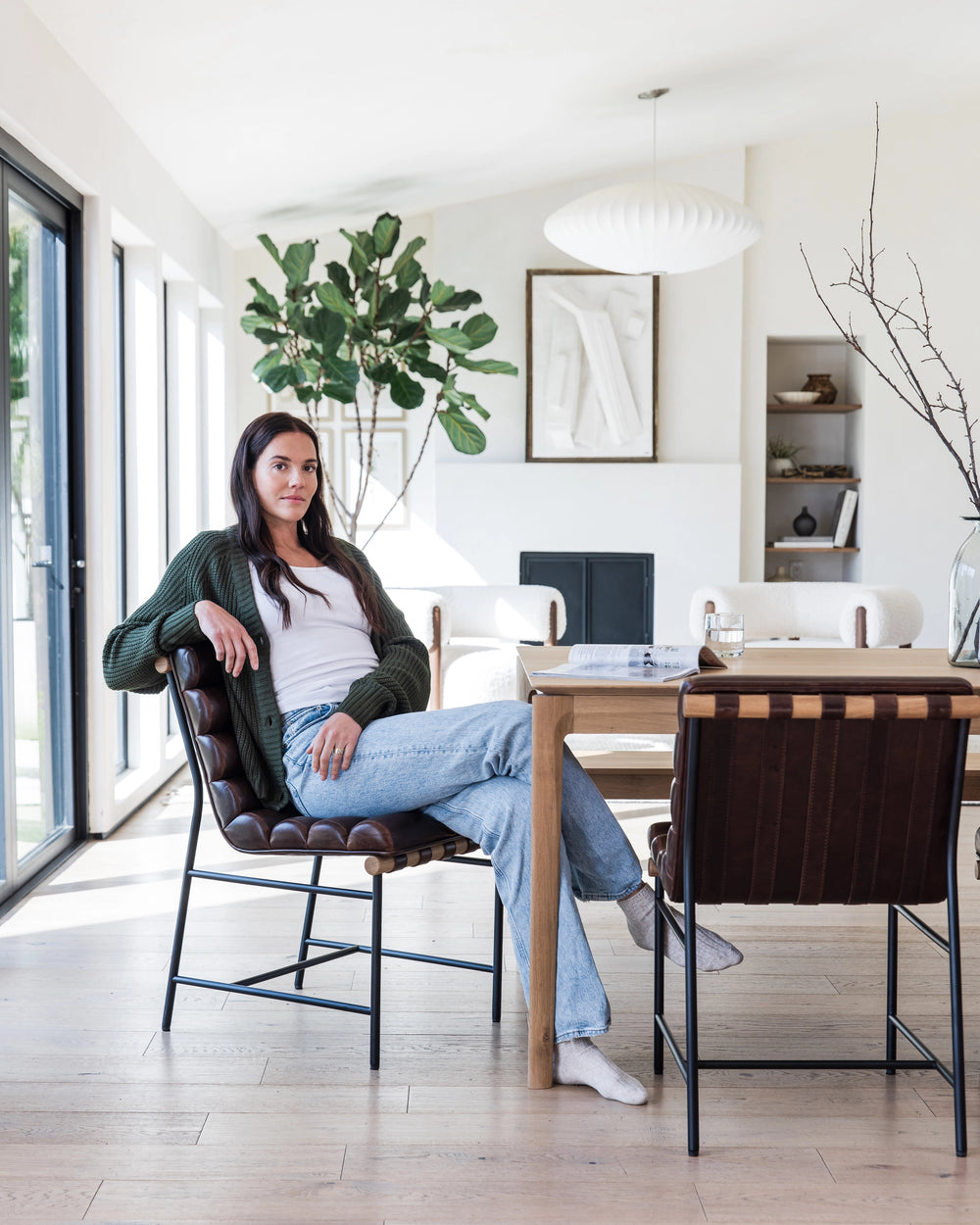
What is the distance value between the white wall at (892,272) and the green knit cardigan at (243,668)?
529 centimetres

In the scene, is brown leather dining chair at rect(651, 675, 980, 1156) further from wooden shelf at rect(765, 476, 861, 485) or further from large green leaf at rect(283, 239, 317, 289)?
wooden shelf at rect(765, 476, 861, 485)

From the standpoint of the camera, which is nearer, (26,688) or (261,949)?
(261,949)

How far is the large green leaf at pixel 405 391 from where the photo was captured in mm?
5508

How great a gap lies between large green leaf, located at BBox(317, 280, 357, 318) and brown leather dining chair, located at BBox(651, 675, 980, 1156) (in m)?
3.98

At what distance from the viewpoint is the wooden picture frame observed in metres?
7.11

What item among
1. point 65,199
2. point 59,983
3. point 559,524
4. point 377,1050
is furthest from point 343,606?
point 559,524

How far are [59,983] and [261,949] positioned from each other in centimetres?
47

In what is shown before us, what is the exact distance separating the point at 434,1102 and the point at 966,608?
55.6 inches

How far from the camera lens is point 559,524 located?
7234mm

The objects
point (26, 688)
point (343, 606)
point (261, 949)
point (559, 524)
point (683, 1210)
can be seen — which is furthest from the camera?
point (559, 524)

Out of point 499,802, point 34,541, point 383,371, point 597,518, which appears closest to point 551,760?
point 499,802

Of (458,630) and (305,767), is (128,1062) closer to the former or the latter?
(305,767)

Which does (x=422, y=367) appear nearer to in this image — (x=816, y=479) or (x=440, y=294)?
(x=440, y=294)

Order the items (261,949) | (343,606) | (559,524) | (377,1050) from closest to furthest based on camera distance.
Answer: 1. (377,1050)
2. (343,606)
3. (261,949)
4. (559,524)
